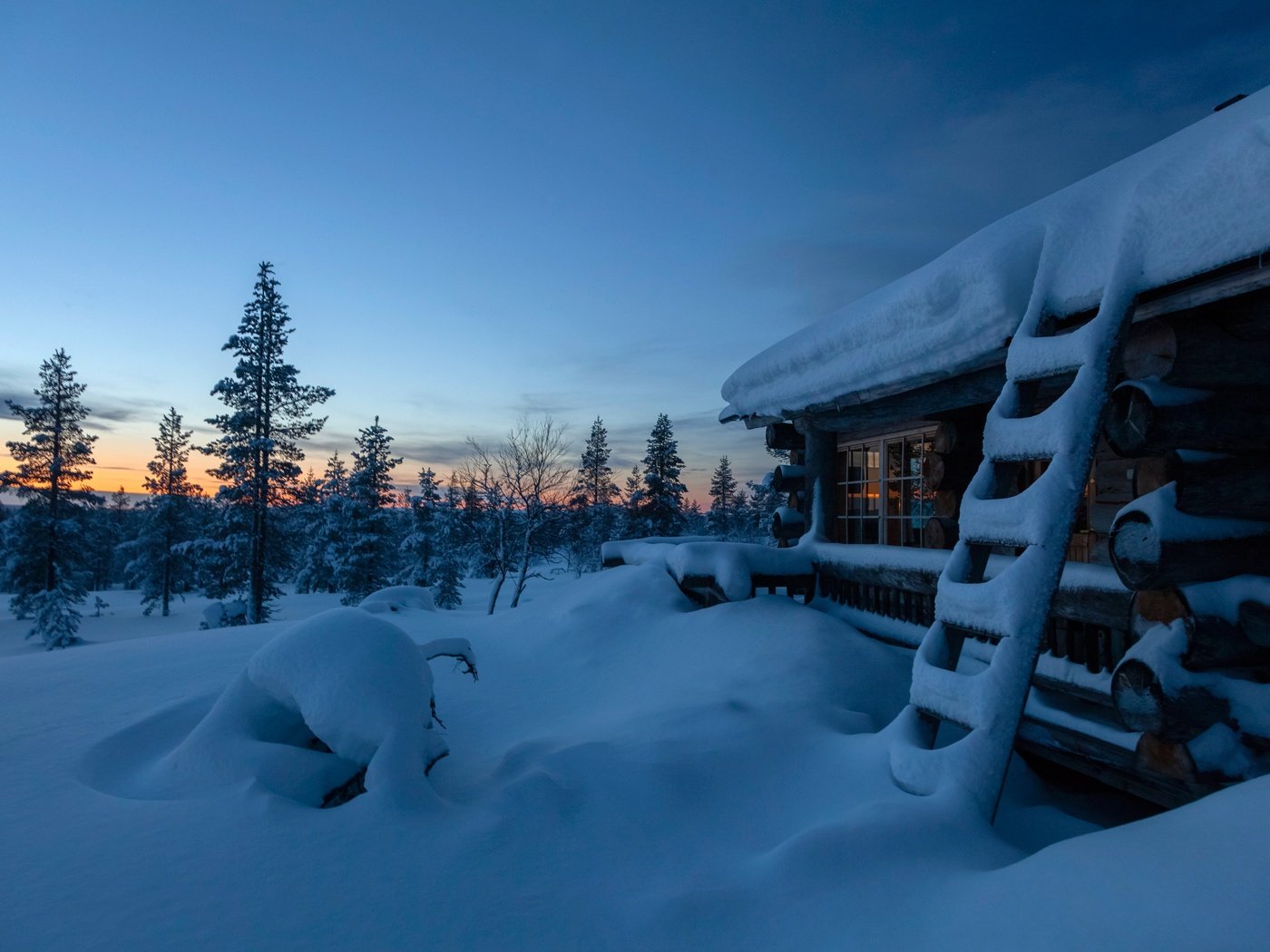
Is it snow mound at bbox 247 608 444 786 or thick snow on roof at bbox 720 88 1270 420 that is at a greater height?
thick snow on roof at bbox 720 88 1270 420

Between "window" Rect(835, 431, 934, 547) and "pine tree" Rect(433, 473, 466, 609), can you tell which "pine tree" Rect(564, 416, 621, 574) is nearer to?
"pine tree" Rect(433, 473, 466, 609)

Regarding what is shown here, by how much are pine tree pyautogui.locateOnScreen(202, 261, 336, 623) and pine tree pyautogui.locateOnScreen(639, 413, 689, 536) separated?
1680cm

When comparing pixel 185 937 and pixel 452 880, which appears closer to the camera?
pixel 185 937

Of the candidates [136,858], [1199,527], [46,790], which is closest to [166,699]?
[46,790]

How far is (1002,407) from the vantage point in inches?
144

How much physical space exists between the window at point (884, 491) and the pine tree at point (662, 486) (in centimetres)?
2412

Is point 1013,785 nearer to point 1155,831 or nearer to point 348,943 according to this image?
point 1155,831

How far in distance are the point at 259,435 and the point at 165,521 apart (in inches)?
613

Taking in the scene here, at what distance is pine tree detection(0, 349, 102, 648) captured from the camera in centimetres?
2408

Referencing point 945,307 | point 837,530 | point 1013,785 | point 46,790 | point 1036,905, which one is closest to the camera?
point 1036,905

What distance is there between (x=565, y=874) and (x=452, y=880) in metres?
0.48

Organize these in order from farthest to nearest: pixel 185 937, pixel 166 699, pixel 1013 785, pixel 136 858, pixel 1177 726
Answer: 1. pixel 166 699
2. pixel 1013 785
3. pixel 1177 726
4. pixel 136 858
5. pixel 185 937

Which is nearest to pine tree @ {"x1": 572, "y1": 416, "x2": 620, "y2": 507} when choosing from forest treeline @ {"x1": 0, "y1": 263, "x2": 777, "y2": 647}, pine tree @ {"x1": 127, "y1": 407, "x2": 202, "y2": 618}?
forest treeline @ {"x1": 0, "y1": 263, "x2": 777, "y2": 647}

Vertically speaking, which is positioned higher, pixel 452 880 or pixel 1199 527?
pixel 1199 527
